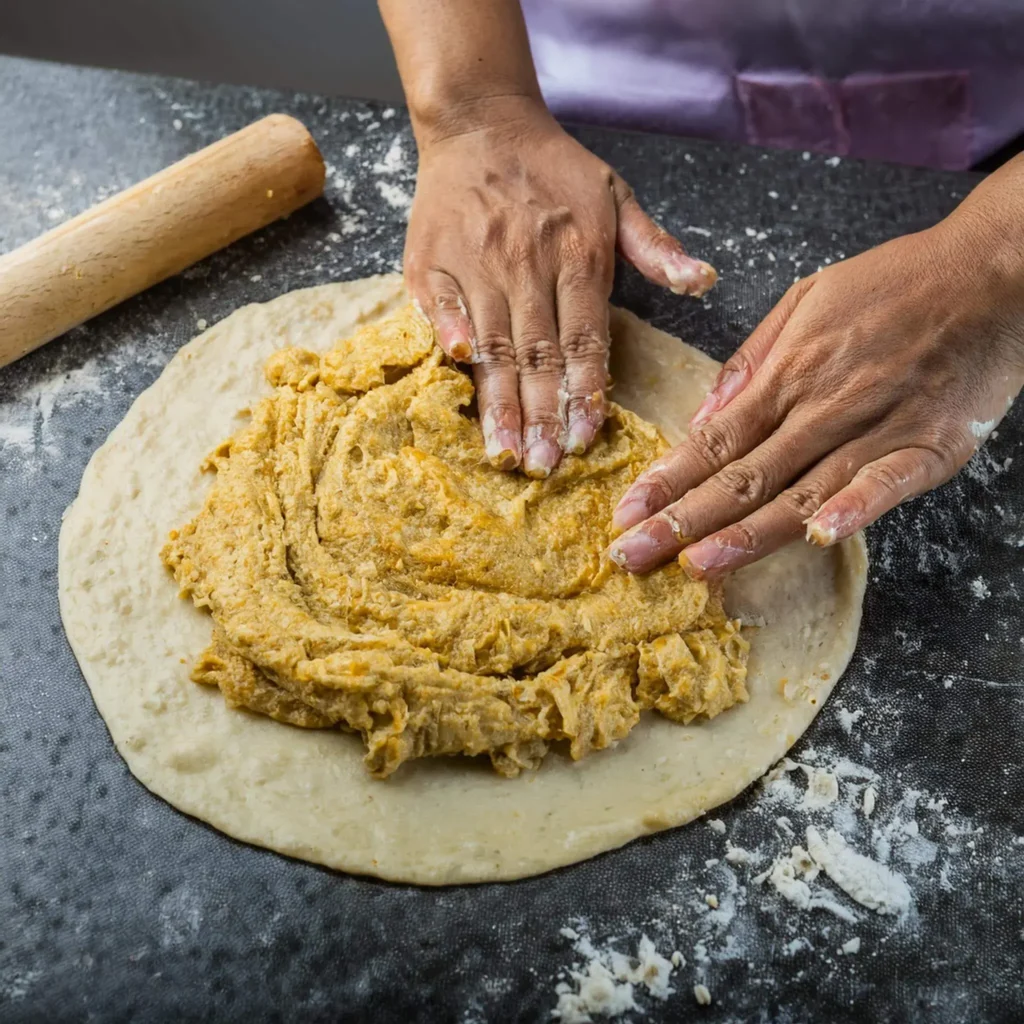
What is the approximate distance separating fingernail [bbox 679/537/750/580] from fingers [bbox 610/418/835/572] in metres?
0.01

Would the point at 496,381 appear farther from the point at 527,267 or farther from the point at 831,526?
the point at 831,526

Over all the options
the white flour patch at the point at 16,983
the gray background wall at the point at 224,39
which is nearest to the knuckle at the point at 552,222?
the white flour patch at the point at 16,983

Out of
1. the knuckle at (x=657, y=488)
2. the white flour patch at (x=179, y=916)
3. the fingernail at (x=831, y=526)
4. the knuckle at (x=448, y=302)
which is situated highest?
the knuckle at (x=448, y=302)

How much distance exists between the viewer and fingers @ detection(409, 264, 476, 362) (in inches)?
76.3

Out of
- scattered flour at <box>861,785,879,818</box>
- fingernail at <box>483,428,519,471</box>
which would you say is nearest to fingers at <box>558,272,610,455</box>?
fingernail at <box>483,428,519,471</box>

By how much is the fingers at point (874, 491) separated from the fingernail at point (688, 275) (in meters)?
0.53

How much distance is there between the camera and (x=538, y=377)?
192 cm

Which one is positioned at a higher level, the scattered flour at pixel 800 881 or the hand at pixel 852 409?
the hand at pixel 852 409

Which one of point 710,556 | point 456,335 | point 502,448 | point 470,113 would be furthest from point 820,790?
point 470,113

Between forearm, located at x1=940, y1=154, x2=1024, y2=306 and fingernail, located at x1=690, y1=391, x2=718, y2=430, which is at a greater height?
forearm, located at x1=940, y1=154, x2=1024, y2=306

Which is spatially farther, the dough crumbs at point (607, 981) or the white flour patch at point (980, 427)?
the white flour patch at point (980, 427)

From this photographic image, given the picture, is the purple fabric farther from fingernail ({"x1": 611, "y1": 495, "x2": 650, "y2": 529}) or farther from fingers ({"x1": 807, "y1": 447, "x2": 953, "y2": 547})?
fingernail ({"x1": 611, "y1": 495, "x2": 650, "y2": 529})

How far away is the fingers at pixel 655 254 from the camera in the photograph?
6.56 ft

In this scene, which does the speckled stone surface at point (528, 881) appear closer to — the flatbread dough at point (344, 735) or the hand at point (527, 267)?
the flatbread dough at point (344, 735)
